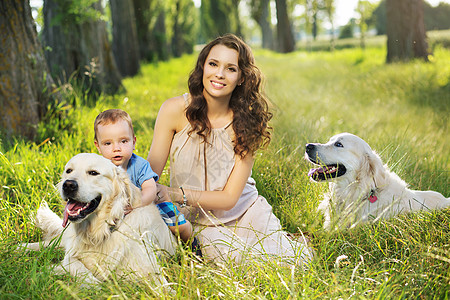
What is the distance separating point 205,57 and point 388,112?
4851mm

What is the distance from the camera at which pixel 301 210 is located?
327 cm

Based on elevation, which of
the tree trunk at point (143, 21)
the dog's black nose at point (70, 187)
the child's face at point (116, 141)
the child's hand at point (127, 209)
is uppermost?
the tree trunk at point (143, 21)

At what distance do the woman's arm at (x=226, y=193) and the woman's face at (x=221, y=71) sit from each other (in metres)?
0.59

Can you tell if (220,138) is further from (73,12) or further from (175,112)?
(73,12)

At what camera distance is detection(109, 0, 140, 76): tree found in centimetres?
1244

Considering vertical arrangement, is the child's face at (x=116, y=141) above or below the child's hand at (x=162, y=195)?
above

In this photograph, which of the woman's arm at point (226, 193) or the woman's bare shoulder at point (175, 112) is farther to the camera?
the woman's bare shoulder at point (175, 112)

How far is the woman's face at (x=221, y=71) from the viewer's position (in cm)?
319

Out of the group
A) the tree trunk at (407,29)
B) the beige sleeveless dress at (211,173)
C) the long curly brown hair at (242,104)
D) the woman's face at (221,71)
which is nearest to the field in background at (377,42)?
the tree trunk at (407,29)

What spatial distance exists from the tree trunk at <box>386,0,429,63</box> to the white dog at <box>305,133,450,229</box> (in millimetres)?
9506

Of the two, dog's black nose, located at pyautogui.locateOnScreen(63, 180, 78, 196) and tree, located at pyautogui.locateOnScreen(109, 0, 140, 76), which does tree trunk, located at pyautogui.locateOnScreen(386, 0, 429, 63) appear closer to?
tree, located at pyautogui.locateOnScreen(109, 0, 140, 76)

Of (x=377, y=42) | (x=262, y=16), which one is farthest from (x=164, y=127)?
(x=262, y=16)

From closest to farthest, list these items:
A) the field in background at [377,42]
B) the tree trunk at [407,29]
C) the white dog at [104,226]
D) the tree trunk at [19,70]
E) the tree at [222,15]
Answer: the white dog at [104,226] → the tree trunk at [19,70] → the tree trunk at [407,29] → the field in background at [377,42] → the tree at [222,15]

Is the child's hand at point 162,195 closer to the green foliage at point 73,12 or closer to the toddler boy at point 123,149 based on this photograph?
the toddler boy at point 123,149
